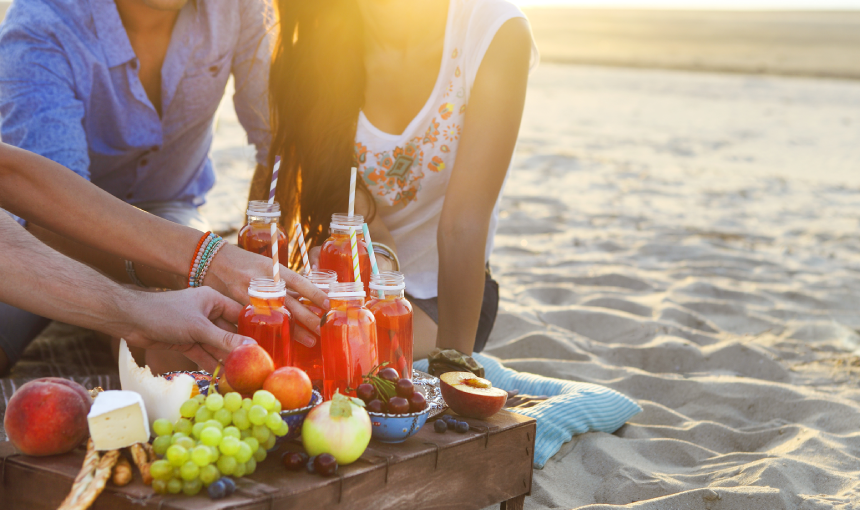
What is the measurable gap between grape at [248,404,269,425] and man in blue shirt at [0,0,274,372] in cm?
134

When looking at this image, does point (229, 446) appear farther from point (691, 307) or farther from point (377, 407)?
point (691, 307)

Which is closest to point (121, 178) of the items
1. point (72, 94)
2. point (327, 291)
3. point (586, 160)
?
point (72, 94)

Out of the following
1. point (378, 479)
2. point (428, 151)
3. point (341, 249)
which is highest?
point (428, 151)

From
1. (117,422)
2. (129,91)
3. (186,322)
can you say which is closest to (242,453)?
(117,422)

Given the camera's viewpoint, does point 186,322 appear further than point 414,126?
No

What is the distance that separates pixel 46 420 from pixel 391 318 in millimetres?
762

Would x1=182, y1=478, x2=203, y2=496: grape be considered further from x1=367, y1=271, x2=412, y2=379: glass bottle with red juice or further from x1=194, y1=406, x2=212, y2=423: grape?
x1=367, y1=271, x2=412, y2=379: glass bottle with red juice

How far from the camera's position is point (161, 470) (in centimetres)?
137

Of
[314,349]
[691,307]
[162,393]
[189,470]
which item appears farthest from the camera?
[691,307]

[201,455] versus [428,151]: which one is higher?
[428,151]

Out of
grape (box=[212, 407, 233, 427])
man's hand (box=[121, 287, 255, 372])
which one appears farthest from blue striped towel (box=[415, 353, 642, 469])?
grape (box=[212, 407, 233, 427])

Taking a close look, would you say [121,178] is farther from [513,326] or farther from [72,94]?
[513,326]

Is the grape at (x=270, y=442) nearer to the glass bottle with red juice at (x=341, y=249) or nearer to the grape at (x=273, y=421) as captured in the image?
the grape at (x=273, y=421)

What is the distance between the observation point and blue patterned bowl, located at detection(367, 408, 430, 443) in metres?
1.63
